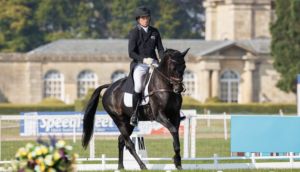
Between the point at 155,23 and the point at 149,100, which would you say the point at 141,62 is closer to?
the point at 149,100

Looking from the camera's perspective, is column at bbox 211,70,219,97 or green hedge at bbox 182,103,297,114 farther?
column at bbox 211,70,219,97

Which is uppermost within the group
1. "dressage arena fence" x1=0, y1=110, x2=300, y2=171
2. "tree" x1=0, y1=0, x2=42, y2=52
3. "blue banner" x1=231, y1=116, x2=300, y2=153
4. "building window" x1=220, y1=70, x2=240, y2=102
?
"blue banner" x1=231, y1=116, x2=300, y2=153

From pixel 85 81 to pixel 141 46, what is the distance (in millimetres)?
52097

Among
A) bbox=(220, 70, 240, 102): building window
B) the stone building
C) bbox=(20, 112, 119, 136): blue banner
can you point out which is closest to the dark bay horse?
bbox=(20, 112, 119, 136): blue banner

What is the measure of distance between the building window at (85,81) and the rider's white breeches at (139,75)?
5171 cm

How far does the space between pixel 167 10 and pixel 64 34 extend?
9655mm

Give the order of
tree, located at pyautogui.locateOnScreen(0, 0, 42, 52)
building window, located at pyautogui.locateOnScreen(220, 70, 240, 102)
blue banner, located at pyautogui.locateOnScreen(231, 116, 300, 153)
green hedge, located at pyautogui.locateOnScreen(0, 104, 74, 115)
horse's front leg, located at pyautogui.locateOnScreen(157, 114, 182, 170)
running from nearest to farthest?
horse's front leg, located at pyautogui.locateOnScreen(157, 114, 182, 170)
blue banner, located at pyautogui.locateOnScreen(231, 116, 300, 153)
green hedge, located at pyautogui.locateOnScreen(0, 104, 74, 115)
building window, located at pyautogui.locateOnScreen(220, 70, 240, 102)
tree, located at pyautogui.locateOnScreen(0, 0, 42, 52)

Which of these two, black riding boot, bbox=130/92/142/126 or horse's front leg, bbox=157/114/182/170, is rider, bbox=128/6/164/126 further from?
horse's front leg, bbox=157/114/182/170

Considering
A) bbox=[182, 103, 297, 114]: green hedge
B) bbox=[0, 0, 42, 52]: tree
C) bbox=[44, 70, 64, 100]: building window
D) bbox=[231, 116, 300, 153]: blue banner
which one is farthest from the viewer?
bbox=[0, 0, 42, 52]: tree

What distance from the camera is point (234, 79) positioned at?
7344 cm

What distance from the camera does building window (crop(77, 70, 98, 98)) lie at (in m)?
72.6

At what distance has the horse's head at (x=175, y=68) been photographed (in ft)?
64.6

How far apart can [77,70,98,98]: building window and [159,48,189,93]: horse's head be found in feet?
173

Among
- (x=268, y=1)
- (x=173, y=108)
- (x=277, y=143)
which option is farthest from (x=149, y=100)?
(x=268, y=1)
